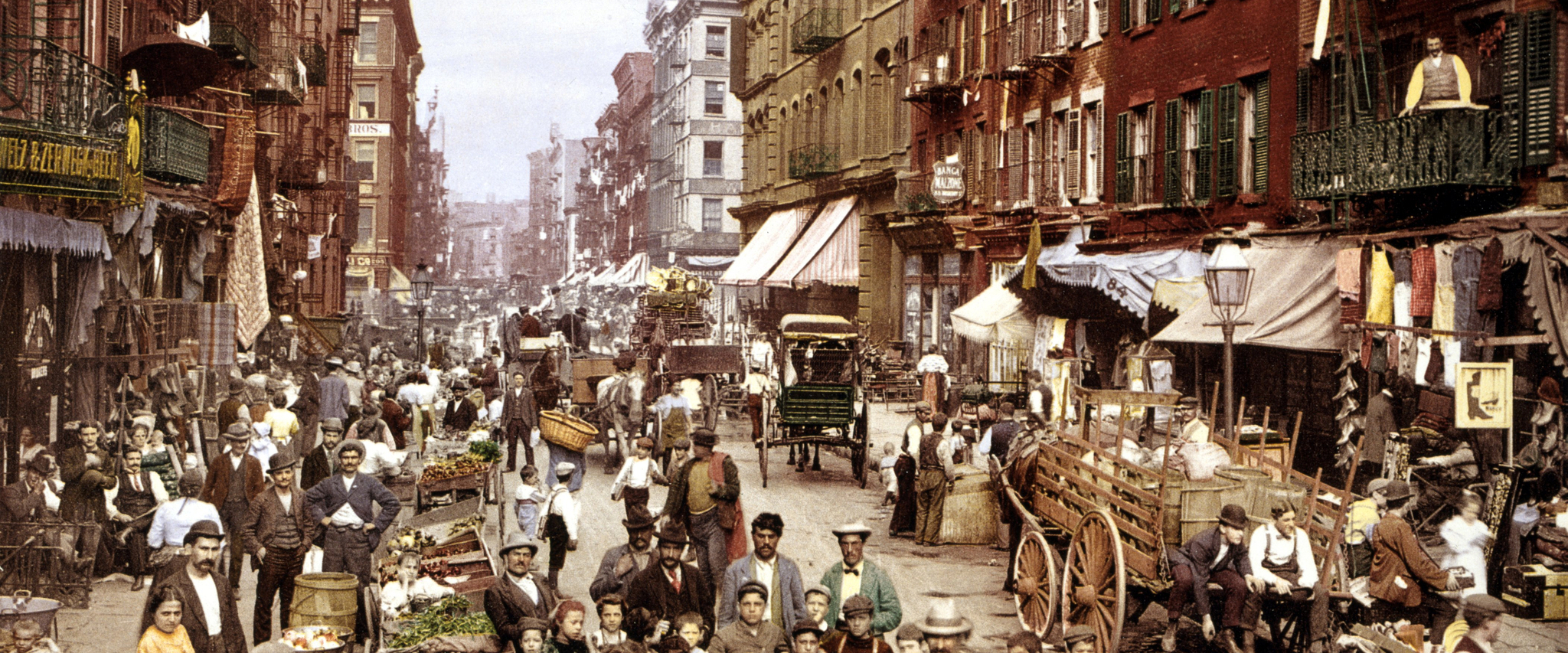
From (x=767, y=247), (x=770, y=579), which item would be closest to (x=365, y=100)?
(x=767, y=247)

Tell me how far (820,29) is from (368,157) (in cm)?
3696

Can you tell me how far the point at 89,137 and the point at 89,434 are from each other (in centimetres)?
358

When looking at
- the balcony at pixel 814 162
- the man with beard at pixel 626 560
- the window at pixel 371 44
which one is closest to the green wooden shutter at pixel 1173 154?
the man with beard at pixel 626 560

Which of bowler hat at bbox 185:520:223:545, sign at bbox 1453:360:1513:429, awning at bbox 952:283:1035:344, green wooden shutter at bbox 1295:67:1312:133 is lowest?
bowler hat at bbox 185:520:223:545

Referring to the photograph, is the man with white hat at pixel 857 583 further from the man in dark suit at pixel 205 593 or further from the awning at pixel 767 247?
the awning at pixel 767 247

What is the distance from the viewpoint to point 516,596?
9672 mm

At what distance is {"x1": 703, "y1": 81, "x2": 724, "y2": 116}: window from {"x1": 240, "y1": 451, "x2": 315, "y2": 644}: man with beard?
2660 inches

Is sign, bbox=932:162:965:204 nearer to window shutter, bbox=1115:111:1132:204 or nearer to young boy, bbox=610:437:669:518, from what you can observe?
window shutter, bbox=1115:111:1132:204

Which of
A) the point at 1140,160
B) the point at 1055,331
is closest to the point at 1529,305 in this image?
the point at 1140,160

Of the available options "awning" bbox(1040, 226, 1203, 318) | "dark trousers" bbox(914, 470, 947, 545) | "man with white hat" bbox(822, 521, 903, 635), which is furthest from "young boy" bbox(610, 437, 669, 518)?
"awning" bbox(1040, 226, 1203, 318)

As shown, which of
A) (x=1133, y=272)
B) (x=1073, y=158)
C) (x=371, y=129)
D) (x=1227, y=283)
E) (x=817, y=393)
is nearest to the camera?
(x=1227, y=283)

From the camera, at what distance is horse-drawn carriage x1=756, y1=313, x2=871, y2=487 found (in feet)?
69.9

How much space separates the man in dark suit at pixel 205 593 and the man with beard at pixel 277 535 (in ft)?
4.96

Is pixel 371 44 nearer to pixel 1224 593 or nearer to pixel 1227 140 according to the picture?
pixel 1227 140
